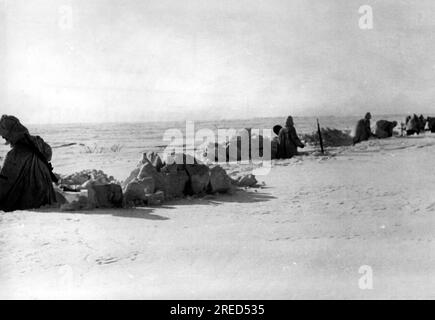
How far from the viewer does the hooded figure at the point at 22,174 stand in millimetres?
7188

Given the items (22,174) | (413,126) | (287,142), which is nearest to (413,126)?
(413,126)

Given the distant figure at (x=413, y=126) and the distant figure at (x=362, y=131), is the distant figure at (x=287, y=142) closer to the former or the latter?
the distant figure at (x=362, y=131)

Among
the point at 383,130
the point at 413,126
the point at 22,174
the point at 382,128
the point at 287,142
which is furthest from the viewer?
the point at 413,126

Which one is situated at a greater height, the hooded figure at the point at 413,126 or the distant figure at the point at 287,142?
the hooded figure at the point at 413,126

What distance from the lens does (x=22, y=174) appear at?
7305 mm

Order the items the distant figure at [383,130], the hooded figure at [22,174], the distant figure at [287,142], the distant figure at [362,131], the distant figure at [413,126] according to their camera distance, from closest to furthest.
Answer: the hooded figure at [22,174] < the distant figure at [287,142] < the distant figure at [362,131] < the distant figure at [383,130] < the distant figure at [413,126]

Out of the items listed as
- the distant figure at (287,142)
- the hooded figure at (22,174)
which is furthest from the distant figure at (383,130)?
the hooded figure at (22,174)

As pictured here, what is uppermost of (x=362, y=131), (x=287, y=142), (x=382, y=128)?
(x=382, y=128)

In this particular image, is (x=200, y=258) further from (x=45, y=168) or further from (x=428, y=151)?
(x=428, y=151)

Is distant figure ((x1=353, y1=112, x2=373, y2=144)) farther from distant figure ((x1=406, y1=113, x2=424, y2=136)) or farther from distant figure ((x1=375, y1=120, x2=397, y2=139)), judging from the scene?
distant figure ((x1=406, y1=113, x2=424, y2=136))

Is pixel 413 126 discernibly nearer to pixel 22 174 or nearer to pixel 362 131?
pixel 362 131

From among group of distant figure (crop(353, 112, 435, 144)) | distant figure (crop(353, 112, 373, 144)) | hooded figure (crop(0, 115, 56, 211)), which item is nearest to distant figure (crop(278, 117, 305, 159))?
group of distant figure (crop(353, 112, 435, 144))

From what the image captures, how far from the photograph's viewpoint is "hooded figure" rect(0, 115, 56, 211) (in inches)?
283
